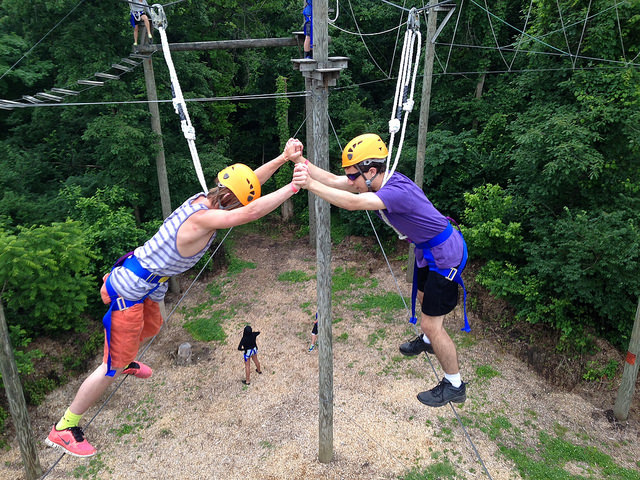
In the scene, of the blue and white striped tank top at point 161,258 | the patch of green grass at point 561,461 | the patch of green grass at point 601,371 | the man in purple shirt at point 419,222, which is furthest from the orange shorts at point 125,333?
the patch of green grass at point 601,371

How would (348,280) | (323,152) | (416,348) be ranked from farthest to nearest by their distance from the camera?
(348,280) < (416,348) < (323,152)

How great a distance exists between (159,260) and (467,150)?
11013 mm

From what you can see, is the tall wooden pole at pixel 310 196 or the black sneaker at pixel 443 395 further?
the tall wooden pole at pixel 310 196

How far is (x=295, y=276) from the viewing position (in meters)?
13.4

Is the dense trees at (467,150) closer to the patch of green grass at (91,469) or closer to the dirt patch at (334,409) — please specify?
the dirt patch at (334,409)

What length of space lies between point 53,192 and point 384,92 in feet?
42.5

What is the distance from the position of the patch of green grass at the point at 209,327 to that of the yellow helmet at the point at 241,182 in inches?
313

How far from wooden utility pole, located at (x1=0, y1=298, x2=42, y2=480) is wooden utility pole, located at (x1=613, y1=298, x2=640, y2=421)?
982 cm

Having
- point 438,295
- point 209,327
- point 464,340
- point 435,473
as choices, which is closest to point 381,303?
point 464,340

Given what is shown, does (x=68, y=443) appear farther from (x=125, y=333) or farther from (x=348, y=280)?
(x=348, y=280)

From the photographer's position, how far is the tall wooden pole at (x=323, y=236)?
445 cm

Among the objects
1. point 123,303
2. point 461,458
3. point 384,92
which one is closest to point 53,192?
point 123,303

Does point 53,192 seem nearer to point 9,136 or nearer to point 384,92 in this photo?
point 9,136

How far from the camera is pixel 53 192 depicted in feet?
39.1
